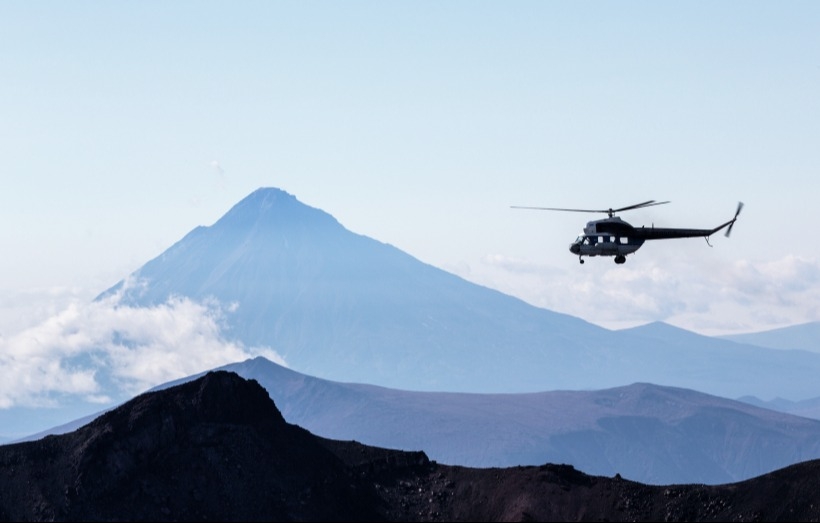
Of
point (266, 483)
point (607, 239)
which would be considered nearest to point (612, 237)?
point (607, 239)

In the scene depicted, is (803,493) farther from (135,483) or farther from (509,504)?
(135,483)

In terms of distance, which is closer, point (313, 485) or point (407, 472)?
point (313, 485)

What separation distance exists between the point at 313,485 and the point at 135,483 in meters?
11.6

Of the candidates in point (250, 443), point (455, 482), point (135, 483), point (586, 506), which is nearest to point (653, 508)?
point (586, 506)

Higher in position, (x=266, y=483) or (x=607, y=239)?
(x=607, y=239)

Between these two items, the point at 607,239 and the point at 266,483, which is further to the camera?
the point at 607,239

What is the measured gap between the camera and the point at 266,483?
90250 mm

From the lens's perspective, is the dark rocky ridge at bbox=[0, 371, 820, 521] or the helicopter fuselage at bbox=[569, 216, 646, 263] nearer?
the dark rocky ridge at bbox=[0, 371, 820, 521]

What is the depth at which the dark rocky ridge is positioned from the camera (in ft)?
291

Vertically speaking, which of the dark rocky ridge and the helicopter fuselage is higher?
the helicopter fuselage

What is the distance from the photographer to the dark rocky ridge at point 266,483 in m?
88.8

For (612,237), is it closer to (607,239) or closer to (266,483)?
(607,239)

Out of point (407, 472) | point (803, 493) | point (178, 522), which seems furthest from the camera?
point (407, 472)

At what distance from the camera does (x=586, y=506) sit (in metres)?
92.4
